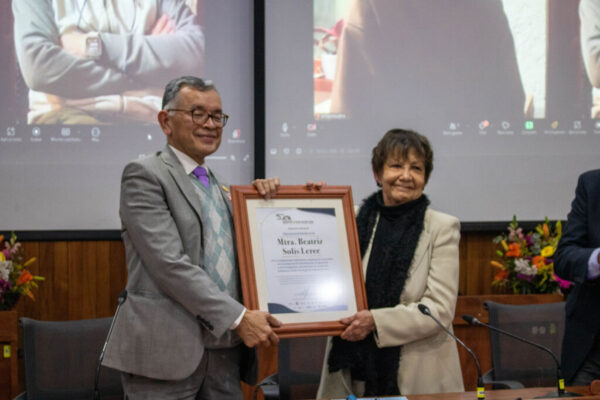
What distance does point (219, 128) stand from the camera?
2.14m

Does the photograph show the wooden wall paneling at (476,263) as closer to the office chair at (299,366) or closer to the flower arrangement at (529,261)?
the flower arrangement at (529,261)

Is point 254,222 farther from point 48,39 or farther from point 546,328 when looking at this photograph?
point 48,39

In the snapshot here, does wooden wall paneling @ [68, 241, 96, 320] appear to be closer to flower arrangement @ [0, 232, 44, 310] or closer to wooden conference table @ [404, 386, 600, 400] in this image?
flower arrangement @ [0, 232, 44, 310]

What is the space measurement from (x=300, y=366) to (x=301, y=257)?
0.60 meters

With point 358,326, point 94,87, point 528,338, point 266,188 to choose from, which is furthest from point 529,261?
point 94,87

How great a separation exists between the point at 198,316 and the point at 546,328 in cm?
180

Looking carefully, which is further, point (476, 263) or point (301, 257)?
point (476, 263)

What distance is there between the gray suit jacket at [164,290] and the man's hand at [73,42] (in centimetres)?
181

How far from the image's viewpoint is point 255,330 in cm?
195

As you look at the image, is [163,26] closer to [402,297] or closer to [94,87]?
[94,87]

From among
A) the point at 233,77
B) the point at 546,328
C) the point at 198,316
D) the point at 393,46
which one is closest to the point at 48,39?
the point at 233,77

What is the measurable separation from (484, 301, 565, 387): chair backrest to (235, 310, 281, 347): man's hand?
4.12 ft

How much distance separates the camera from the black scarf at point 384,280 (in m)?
2.15

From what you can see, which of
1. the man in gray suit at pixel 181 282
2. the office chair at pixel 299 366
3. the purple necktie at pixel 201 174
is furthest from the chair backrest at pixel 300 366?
the purple necktie at pixel 201 174
